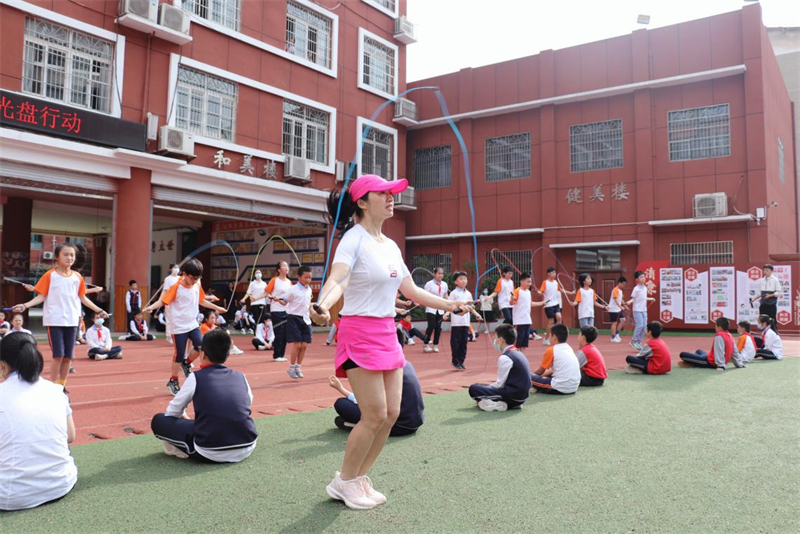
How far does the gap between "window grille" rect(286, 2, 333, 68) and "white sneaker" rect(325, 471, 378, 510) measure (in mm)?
17310

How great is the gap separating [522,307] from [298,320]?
465cm

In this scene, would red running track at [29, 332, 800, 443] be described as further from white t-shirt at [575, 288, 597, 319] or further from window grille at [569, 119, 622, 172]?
window grille at [569, 119, 622, 172]

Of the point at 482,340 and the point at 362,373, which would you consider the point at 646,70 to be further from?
the point at 362,373

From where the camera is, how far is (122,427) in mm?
5410

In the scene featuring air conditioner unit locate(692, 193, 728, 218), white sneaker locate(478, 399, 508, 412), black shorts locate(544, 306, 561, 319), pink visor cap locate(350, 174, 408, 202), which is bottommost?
white sneaker locate(478, 399, 508, 412)

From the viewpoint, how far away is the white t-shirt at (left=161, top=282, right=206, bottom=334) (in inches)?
278

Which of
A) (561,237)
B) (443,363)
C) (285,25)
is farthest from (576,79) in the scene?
(443,363)

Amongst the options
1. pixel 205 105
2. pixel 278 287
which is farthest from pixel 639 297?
pixel 205 105

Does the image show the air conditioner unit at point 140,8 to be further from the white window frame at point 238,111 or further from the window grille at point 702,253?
the window grille at point 702,253

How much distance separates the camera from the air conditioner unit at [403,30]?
21.6 m

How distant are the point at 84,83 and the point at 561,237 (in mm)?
15292

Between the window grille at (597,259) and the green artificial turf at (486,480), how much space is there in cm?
1489

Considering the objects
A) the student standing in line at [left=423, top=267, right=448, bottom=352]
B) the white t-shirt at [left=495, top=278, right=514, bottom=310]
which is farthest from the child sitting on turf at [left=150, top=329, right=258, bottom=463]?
the white t-shirt at [left=495, top=278, right=514, bottom=310]

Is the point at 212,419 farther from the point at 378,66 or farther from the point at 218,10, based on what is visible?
the point at 378,66
